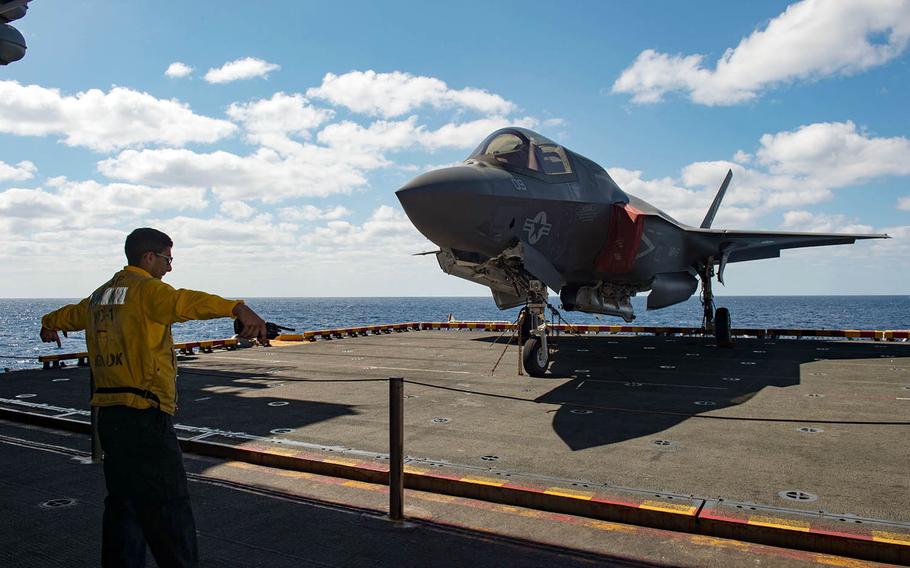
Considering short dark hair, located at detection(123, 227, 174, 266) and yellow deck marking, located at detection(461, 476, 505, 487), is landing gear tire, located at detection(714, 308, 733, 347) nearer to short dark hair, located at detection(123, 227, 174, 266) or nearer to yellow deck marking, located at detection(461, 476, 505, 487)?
yellow deck marking, located at detection(461, 476, 505, 487)

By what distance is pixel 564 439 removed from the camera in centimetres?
737

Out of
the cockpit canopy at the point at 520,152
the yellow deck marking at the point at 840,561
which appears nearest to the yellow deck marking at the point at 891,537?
the yellow deck marking at the point at 840,561

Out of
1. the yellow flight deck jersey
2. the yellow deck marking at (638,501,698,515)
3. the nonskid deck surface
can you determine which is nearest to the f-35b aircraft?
the nonskid deck surface

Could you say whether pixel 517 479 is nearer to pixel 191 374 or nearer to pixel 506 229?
pixel 506 229

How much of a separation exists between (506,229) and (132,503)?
308 inches

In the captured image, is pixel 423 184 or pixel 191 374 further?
pixel 191 374

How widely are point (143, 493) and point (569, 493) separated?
334 centimetres

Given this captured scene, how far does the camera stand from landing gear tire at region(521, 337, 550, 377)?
40.2ft

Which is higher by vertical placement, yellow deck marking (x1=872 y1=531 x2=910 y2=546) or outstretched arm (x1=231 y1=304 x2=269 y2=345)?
outstretched arm (x1=231 y1=304 x2=269 y2=345)

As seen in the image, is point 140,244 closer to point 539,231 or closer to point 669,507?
point 669,507

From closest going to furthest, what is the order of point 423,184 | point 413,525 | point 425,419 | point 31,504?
point 413,525, point 31,504, point 425,419, point 423,184

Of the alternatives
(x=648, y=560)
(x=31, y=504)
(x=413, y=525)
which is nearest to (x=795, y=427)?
(x=648, y=560)

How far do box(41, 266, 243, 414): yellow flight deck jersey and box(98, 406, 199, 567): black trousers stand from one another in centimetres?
9

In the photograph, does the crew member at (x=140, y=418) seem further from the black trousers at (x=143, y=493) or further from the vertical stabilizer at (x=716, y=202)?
the vertical stabilizer at (x=716, y=202)
